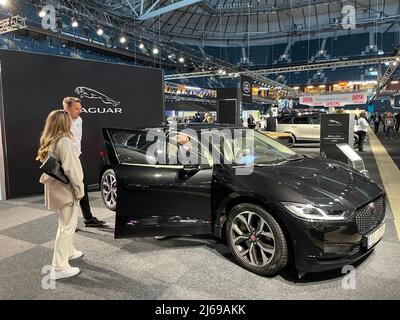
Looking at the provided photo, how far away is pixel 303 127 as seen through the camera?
16.1 meters

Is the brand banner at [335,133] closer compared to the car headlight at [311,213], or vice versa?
the car headlight at [311,213]

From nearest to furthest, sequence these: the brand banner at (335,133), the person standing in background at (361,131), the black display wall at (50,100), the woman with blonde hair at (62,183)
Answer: the woman with blonde hair at (62,183)
the black display wall at (50,100)
the brand banner at (335,133)
the person standing in background at (361,131)

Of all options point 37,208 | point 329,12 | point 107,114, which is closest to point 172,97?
point 329,12

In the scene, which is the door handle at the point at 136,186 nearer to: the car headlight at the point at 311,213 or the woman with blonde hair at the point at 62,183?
the woman with blonde hair at the point at 62,183

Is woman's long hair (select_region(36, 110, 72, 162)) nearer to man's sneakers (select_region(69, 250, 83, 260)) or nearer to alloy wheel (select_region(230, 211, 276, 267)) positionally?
man's sneakers (select_region(69, 250, 83, 260))

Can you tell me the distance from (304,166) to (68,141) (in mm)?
2360

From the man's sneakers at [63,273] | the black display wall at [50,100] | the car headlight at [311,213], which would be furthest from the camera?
the black display wall at [50,100]

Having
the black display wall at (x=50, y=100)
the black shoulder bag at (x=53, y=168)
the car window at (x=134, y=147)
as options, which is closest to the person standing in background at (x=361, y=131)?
the black display wall at (x=50, y=100)

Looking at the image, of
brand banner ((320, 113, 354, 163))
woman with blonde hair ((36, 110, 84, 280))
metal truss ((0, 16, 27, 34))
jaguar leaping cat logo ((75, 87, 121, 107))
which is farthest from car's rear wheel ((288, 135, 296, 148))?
woman with blonde hair ((36, 110, 84, 280))

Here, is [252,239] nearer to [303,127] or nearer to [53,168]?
[53,168]

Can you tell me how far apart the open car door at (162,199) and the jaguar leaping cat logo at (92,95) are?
12.7 ft

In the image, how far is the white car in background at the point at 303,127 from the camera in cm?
1577
